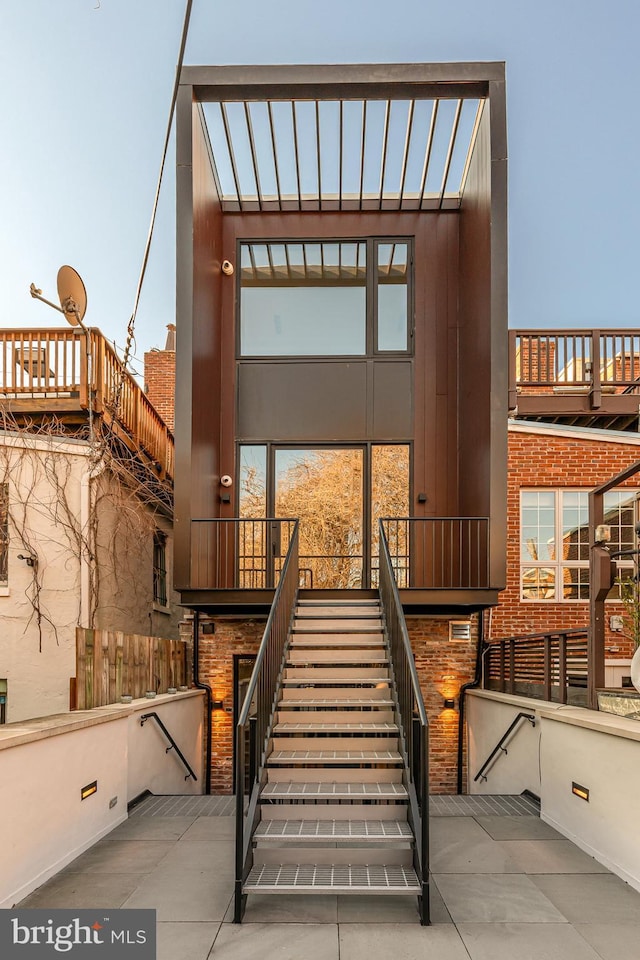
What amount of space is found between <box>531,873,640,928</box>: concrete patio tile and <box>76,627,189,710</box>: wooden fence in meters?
3.66

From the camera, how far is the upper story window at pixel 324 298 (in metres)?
9.60

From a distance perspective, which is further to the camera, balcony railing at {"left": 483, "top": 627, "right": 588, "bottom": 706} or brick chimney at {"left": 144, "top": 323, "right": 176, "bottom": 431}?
brick chimney at {"left": 144, "top": 323, "right": 176, "bottom": 431}

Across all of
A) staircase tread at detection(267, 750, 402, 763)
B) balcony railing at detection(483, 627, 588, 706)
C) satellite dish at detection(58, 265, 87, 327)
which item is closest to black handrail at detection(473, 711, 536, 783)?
balcony railing at detection(483, 627, 588, 706)

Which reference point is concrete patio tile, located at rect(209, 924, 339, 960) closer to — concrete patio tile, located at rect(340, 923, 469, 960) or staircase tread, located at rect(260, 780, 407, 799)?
concrete patio tile, located at rect(340, 923, 469, 960)

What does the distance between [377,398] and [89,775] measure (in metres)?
6.21

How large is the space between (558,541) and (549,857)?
5743mm

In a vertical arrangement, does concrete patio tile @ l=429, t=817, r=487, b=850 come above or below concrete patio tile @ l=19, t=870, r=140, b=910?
below

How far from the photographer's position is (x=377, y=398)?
945 cm

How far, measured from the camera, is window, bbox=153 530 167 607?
11.2m

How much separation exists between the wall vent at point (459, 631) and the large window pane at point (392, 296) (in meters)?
3.97

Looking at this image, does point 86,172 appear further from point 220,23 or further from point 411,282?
point 220,23

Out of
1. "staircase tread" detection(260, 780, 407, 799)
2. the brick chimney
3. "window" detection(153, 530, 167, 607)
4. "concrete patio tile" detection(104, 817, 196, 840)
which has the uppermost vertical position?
the brick chimney

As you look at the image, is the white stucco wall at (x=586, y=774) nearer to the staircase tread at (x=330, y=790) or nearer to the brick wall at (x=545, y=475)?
the staircase tread at (x=330, y=790)

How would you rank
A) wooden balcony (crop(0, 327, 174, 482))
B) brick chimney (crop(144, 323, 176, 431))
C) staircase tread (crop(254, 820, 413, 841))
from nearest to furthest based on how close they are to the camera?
staircase tread (crop(254, 820, 413, 841)), wooden balcony (crop(0, 327, 174, 482)), brick chimney (crop(144, 323, 176, 431))
